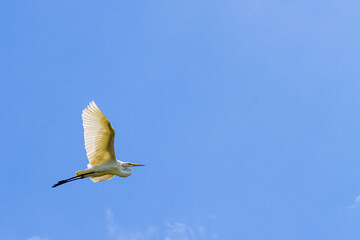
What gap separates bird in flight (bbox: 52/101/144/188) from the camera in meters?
13.3

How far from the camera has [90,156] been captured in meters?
14.1

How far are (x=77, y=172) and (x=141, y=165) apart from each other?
282 centimetres

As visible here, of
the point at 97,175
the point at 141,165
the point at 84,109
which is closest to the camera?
the point at 84,109

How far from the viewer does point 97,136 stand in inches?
536

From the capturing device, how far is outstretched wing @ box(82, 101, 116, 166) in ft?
43.6

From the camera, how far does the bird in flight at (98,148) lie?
43.7 ft

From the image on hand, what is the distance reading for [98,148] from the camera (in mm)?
13898

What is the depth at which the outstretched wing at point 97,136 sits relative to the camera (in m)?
13.3

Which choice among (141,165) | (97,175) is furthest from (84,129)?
(141,165)

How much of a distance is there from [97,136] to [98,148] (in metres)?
0.47

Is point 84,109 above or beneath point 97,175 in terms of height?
above

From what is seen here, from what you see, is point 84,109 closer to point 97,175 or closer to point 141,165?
point 97,175

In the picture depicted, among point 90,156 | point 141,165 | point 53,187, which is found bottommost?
point 53,187

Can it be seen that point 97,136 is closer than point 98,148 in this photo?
Yes
